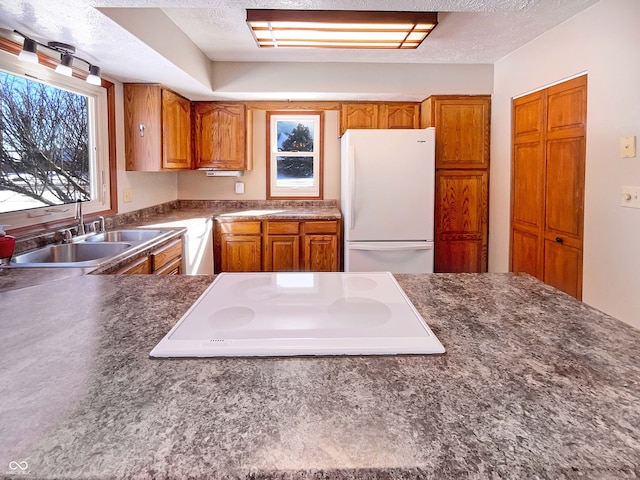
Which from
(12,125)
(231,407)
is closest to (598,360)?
(231,407)

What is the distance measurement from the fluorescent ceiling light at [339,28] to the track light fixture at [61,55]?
980 millimetres

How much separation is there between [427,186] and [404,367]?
3139 mm

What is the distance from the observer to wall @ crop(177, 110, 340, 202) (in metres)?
4.57

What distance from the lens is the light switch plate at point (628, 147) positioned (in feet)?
7.30

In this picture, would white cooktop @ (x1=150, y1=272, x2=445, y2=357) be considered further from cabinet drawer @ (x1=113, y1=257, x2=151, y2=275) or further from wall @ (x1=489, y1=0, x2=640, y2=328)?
wall @ (x1=489, y1=0, x2=640, y2=328)

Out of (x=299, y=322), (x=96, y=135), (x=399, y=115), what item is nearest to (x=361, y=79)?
(x=399, y=115)

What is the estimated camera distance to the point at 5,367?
789 millimetres

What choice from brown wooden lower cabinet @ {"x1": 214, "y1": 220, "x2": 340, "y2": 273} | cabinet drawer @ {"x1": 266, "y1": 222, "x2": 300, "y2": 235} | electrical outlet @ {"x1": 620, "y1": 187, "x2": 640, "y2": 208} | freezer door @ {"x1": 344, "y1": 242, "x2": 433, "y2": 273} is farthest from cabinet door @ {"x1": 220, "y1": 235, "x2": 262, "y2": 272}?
electrical outlet @ {"x1": 620, "y1": 187, "x2": 640, "y2": 208}

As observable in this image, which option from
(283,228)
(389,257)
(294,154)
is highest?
(294,154)

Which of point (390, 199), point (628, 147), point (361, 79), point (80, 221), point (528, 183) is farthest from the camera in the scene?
point (361, 79)

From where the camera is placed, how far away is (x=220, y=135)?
422 cm

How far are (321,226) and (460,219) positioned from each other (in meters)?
1.28

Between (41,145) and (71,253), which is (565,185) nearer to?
(71,253)

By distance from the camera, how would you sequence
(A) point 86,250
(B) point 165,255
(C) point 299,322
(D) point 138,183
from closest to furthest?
(C) point 299,322, (A) point 86,250, (B) point 165,255, (D) point 138,183
